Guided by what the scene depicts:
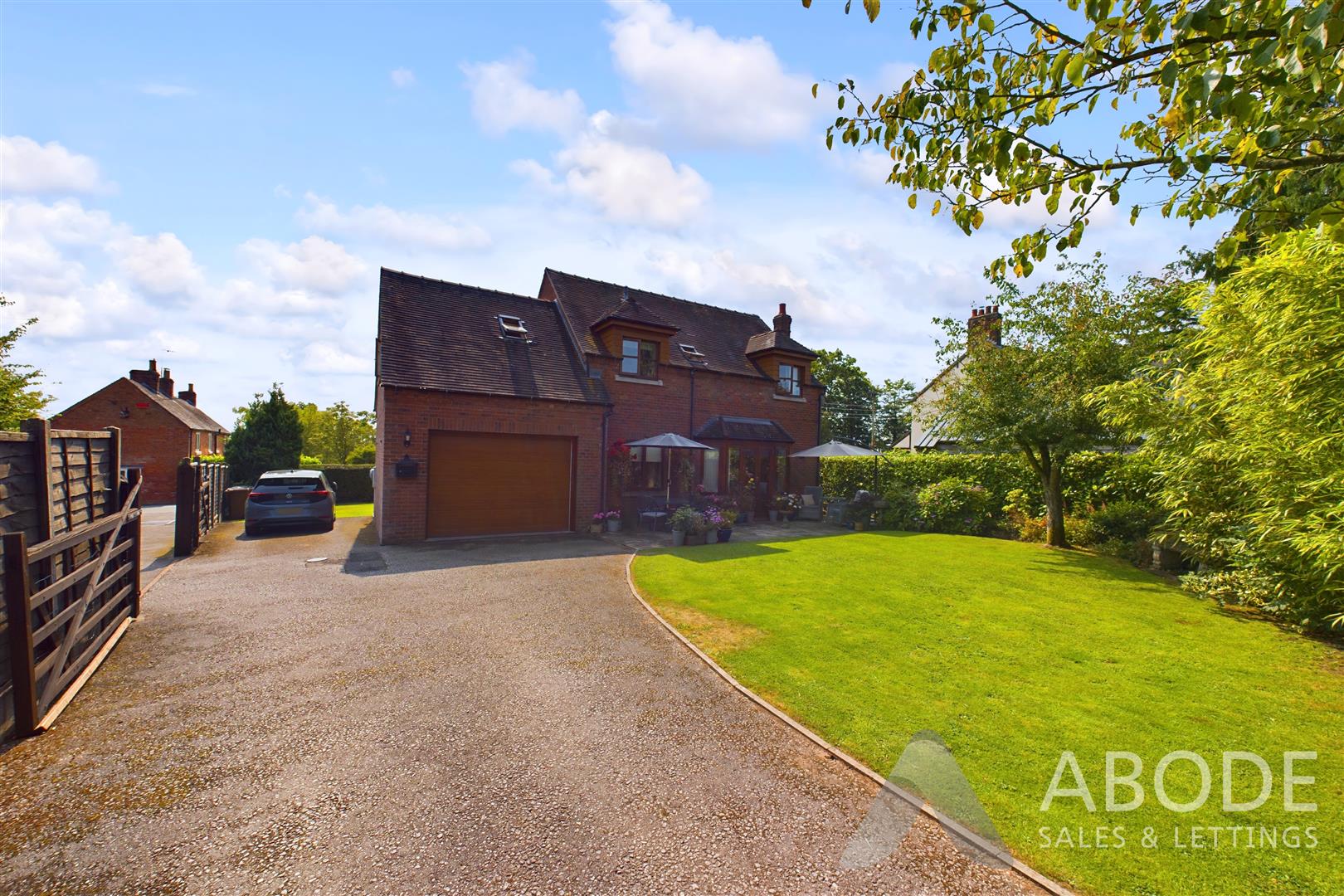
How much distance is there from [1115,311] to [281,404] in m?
29.6

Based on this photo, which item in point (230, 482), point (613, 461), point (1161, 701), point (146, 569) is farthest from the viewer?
point (230, 482)

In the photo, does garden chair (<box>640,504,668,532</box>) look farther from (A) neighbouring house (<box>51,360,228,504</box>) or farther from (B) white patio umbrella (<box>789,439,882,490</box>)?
(A) neighbouring house (<box>51,360,228,504</box>)

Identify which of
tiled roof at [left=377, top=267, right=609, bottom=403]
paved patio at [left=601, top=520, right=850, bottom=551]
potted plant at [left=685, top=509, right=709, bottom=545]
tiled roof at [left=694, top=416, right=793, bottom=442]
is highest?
tiled roof at [left=377, top=267, right=609, bottom=403]

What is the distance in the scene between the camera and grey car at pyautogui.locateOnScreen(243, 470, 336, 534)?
43.4 feet

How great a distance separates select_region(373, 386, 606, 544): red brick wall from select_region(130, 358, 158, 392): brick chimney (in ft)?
89.4

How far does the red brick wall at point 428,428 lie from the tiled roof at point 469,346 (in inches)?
10.8

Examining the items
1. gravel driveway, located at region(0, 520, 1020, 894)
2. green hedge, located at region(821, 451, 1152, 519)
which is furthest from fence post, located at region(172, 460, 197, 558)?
green hedge, located at region(821, 451, 1152, 519)

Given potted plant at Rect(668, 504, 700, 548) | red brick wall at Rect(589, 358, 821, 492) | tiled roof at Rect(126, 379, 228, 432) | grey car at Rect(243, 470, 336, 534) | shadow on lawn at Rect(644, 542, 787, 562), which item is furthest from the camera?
tiled roof at Rect(126, 379, 228, 432)

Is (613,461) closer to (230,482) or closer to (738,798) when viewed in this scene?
(738,798)

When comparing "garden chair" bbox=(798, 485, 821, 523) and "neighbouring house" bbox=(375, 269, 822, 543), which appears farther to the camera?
"garden chair" bbox=(798, 485, 821, 523)

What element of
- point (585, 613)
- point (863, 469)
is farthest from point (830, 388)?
point (585, 613)

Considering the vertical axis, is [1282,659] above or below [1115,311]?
below

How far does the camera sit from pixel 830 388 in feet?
191

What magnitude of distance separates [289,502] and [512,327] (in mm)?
7365
